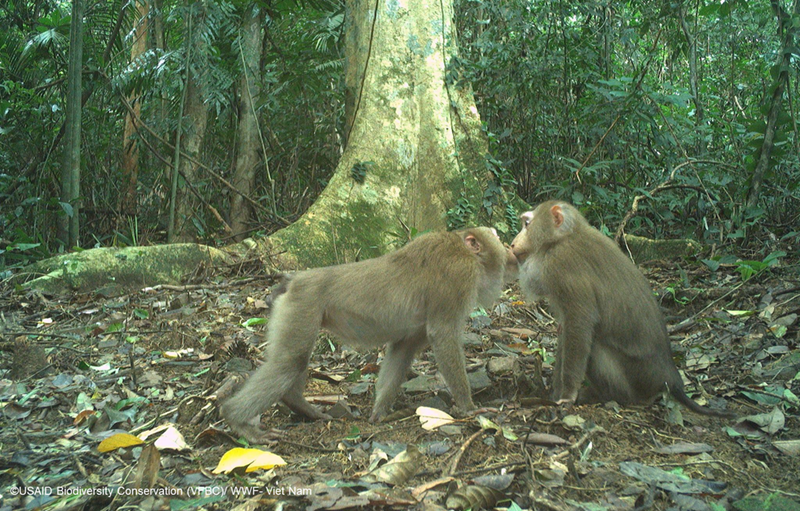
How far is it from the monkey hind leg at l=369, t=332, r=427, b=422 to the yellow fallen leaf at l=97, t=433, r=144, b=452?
1.27m

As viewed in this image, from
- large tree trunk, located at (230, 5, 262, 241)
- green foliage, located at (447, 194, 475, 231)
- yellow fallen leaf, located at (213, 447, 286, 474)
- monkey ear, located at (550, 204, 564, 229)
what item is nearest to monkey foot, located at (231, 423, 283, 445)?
yellow fallen leaf, located at (213, 447, 286, 474)

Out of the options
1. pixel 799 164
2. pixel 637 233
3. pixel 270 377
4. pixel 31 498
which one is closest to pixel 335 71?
pixel 637 233

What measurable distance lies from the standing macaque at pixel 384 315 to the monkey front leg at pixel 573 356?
0.56m

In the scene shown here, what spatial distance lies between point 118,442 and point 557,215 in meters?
2.76

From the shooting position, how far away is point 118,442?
3.26 m

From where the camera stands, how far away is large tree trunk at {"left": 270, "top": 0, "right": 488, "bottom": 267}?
6910mm

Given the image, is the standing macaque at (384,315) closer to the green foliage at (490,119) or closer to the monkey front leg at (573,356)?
the monkey front leg at (573,356)

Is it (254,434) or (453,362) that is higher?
(453,362)

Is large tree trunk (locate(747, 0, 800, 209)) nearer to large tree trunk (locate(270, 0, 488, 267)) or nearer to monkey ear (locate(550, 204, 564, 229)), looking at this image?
large tree trunk (locate(270, 0, 488, 267))

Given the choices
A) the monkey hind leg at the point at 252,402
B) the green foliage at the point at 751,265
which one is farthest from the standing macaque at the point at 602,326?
the green foliage at the point at 751,265

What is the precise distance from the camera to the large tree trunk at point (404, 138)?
691cm

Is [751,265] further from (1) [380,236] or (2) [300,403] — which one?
(2) [300,403]

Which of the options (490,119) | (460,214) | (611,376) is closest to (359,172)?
(460,214)

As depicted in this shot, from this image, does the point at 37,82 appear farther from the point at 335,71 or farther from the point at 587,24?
the point at 587,24
